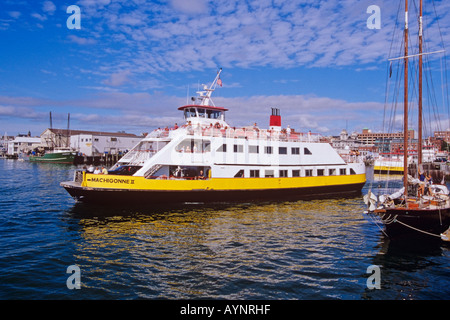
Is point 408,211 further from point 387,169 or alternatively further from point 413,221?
point 387,169

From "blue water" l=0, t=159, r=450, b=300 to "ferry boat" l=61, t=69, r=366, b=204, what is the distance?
66.3 inches

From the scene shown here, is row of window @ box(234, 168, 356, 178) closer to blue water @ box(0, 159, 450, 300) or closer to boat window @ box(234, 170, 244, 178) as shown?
boat window @ box(234, 170, 244, 178)

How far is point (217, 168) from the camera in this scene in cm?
2116

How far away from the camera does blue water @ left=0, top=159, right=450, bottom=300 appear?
852 cm

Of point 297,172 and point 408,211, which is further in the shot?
point 297,172

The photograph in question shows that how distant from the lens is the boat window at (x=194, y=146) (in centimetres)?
2116

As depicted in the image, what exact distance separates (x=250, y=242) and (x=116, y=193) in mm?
9526

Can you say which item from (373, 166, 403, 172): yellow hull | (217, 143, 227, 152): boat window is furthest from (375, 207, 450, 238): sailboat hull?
(373, 166, 403, 172): yellow hull

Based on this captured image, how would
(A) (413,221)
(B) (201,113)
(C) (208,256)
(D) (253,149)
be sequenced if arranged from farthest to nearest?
(B) (201,113) → (D) (253,149) → (A) (413,221) → (C) (208,256)

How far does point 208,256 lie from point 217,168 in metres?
10.6

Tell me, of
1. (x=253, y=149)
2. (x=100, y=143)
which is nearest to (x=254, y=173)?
(x=253, y=149)

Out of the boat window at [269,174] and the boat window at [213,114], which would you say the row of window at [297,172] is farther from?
the boat window at [213,114]
